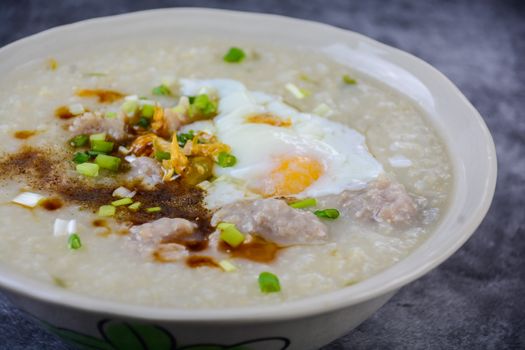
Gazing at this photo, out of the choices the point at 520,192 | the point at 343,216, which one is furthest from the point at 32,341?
the point at 520,192

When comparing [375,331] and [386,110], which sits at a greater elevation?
[386,110]

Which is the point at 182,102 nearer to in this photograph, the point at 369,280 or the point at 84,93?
the point at 84,93

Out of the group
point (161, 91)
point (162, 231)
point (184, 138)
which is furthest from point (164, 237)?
point (161, 91)

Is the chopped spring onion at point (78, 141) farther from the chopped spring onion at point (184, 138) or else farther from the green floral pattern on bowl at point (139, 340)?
the green floral pattern on bowl at point (139, 340)

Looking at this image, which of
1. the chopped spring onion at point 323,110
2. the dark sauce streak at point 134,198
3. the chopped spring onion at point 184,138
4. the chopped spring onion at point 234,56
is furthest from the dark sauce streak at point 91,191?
the chopped spring onion at point 234,56

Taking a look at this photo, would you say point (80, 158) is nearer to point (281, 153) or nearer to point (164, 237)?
point (164, 237)

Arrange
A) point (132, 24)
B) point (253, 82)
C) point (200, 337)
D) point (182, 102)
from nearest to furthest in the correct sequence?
1. point (200, 337)
2. point (182, 102)
3. point (253, 82)
4. point (132, 24)
